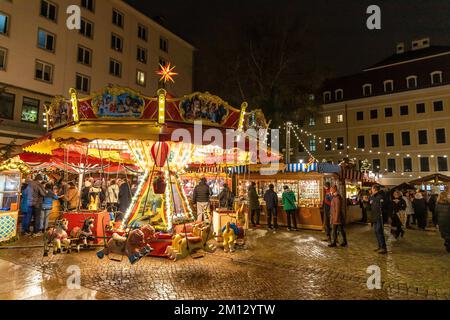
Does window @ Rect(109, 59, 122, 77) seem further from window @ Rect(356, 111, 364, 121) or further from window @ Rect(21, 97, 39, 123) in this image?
window @ Rect(356, 111, 364, 121)

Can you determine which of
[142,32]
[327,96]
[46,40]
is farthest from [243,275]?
[327,96]

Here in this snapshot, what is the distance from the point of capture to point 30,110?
22.2 meters

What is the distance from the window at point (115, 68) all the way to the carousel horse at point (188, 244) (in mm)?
24697

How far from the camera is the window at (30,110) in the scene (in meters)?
21.8

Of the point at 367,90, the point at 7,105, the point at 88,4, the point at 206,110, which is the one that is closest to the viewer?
the point at 206,110

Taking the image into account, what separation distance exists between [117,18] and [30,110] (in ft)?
40.3

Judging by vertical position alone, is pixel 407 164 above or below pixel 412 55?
below

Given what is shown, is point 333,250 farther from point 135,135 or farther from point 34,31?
point 34,31

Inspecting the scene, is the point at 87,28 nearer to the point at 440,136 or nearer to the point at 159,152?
the point at 159,152

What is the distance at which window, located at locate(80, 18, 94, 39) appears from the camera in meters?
25.4

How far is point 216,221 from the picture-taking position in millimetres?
9406

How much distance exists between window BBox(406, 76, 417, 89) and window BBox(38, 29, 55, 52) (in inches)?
1342

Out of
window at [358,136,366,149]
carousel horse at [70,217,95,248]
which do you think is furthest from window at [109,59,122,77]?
window at [358,136,366,149]
